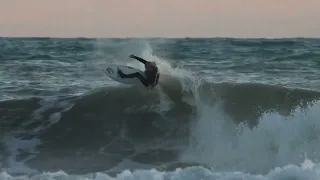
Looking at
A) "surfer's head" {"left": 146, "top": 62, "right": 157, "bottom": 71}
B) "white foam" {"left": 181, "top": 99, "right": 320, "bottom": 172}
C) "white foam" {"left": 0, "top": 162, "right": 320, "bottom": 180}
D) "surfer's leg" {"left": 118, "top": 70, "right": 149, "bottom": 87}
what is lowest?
"white foam" {"left": 0, "top": 162, "right": 320, "bottom": 180}

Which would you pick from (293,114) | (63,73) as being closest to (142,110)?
(293,114)

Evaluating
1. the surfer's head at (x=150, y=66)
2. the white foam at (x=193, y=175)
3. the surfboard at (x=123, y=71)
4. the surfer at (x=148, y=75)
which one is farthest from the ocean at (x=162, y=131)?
the surfer's head at (x=150, y=66)

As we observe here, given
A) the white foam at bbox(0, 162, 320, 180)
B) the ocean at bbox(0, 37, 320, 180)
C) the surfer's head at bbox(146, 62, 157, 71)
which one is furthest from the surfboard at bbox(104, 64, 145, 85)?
the white foam at bbox(0, 162, 320, 180)

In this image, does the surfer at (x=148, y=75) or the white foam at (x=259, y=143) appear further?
the surfer at (x=148, y=75)

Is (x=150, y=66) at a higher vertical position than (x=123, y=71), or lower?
lower

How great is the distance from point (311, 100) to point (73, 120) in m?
6.15

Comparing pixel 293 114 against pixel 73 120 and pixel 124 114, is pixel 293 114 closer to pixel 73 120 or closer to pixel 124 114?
pixel 124 114

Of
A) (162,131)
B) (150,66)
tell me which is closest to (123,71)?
(150,66)

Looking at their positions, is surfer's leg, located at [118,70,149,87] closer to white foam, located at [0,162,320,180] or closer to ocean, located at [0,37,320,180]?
ocean, located at [0,37,320,180]

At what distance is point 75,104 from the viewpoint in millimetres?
15383

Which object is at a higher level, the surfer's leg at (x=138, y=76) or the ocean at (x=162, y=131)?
the surfer's leg at (x=138, y=76)

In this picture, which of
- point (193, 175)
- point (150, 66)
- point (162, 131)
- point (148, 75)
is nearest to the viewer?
point (193, 175)

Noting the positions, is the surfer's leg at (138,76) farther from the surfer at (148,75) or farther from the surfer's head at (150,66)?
the surfer's head at (150,66)

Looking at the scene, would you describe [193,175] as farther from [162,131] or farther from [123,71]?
[123,71]
